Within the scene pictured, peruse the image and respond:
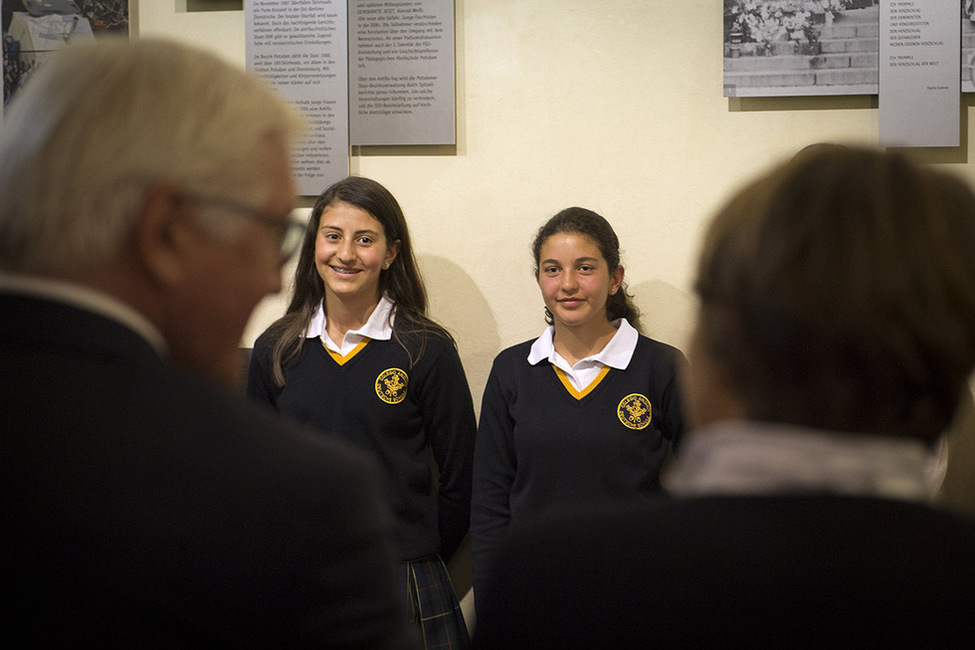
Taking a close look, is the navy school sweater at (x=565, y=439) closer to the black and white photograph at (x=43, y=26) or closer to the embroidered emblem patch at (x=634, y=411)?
the embroidered emblem patch at (x=634, y=411)

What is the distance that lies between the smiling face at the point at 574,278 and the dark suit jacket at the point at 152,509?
6.66 ft

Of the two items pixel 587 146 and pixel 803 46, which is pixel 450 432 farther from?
pixel 803 46

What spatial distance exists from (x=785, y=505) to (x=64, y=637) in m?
0.60

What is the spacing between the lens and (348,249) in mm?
2850

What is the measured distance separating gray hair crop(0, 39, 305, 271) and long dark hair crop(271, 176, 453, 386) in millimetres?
2017

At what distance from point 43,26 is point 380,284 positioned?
62.3 inches

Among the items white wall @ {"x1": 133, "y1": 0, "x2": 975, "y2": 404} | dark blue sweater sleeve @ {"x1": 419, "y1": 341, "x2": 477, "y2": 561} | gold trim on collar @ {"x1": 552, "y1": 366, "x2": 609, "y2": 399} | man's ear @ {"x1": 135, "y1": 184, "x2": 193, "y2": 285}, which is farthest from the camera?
white wall @ {"x1": 133, "y1": 0, "x2": 975, "y2": 404}

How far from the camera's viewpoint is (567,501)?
2.61 m

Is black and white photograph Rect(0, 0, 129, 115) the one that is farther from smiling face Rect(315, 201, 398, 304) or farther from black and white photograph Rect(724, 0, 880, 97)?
black and white photograph Rect(724, 0, 880, 97)

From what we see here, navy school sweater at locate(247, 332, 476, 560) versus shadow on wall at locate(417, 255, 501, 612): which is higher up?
shadow on wall at locate(417, 255, 501, 612)

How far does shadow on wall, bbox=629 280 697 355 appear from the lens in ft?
10.0

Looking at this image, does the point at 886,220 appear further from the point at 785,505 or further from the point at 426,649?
the point at 426,649

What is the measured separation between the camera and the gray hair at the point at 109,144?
77 cm

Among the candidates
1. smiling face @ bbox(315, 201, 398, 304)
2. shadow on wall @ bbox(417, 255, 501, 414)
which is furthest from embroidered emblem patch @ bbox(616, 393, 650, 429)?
smiling face @ bbox(315, 201, 398, 304)
